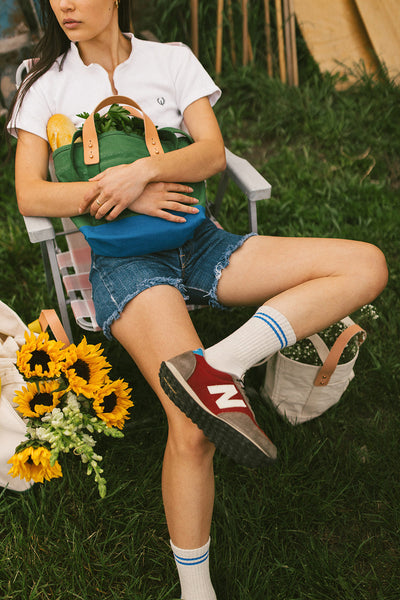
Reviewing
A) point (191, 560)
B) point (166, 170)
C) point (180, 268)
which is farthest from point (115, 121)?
point (191, 560)

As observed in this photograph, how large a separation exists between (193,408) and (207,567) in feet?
1.99

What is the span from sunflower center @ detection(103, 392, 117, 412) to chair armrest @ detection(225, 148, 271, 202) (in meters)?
1.03

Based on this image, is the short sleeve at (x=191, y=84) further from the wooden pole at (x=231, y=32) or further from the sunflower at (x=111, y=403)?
the wooden pole at (x=231, y=32)

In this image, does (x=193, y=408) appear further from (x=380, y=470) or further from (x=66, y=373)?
(x=380, y=470)

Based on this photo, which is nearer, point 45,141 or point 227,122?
point 45,141

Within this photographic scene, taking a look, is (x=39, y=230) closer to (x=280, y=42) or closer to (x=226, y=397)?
(x=226, y=397)

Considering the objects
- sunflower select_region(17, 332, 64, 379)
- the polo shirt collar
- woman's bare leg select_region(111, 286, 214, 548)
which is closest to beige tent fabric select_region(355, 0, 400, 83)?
the polo shirt collar

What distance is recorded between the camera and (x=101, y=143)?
2084 millimetres

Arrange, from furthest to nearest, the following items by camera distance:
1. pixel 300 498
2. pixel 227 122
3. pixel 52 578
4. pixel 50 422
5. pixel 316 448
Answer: pixel 227 122 → pixel 316 448 → pixel 300 498 → pixel 52 578 → pixel 50 422

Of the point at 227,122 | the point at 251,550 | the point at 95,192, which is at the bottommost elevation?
the point at 251,550

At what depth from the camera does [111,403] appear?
183cm

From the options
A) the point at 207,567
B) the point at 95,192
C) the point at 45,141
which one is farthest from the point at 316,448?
the point at 45,141

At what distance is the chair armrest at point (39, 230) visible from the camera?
208cm

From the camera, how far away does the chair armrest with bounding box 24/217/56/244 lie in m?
2.08
